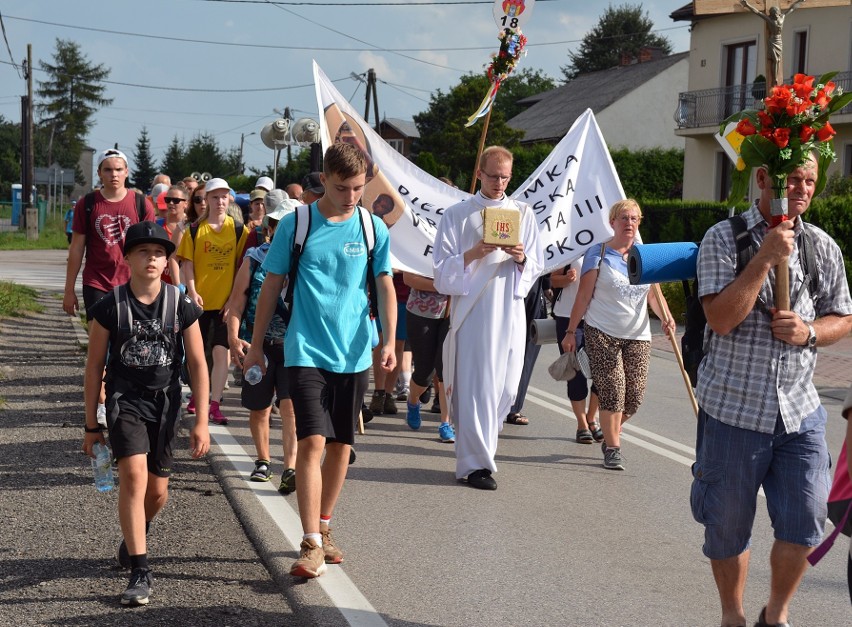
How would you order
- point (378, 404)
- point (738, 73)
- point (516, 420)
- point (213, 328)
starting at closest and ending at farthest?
1. point (213, 328)
2. point (516, 420)
3. point (378, 404)
4. point (738, 73)

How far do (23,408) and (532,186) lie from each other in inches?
182

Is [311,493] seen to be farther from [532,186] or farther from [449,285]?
[532,186]

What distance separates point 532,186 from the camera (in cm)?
906

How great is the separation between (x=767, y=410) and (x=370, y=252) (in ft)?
6.84

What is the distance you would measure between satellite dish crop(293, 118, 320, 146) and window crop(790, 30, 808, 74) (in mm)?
22305

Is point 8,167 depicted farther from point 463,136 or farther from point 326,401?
point 326,401

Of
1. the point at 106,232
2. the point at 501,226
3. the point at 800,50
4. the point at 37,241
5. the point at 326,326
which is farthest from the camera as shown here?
the point at 37,241

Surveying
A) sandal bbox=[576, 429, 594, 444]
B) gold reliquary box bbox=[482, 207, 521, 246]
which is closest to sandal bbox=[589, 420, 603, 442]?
sandal bbox=[576, 429, 594, 444]

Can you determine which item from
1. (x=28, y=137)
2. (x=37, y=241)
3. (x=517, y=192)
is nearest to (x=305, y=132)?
(x=517, y=192)

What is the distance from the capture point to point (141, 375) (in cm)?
491

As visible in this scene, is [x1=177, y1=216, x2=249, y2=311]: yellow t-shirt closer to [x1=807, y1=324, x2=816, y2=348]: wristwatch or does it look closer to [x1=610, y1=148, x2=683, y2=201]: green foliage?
[x1=807, y1=324, x2=816, y2=348]: wristwatch

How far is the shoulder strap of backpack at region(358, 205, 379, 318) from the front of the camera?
5.39m

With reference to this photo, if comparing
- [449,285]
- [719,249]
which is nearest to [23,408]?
[449,285]

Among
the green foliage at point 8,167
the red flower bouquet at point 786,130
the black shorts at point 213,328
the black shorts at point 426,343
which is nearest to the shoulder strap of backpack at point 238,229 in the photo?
the black shorts at point 213,328
